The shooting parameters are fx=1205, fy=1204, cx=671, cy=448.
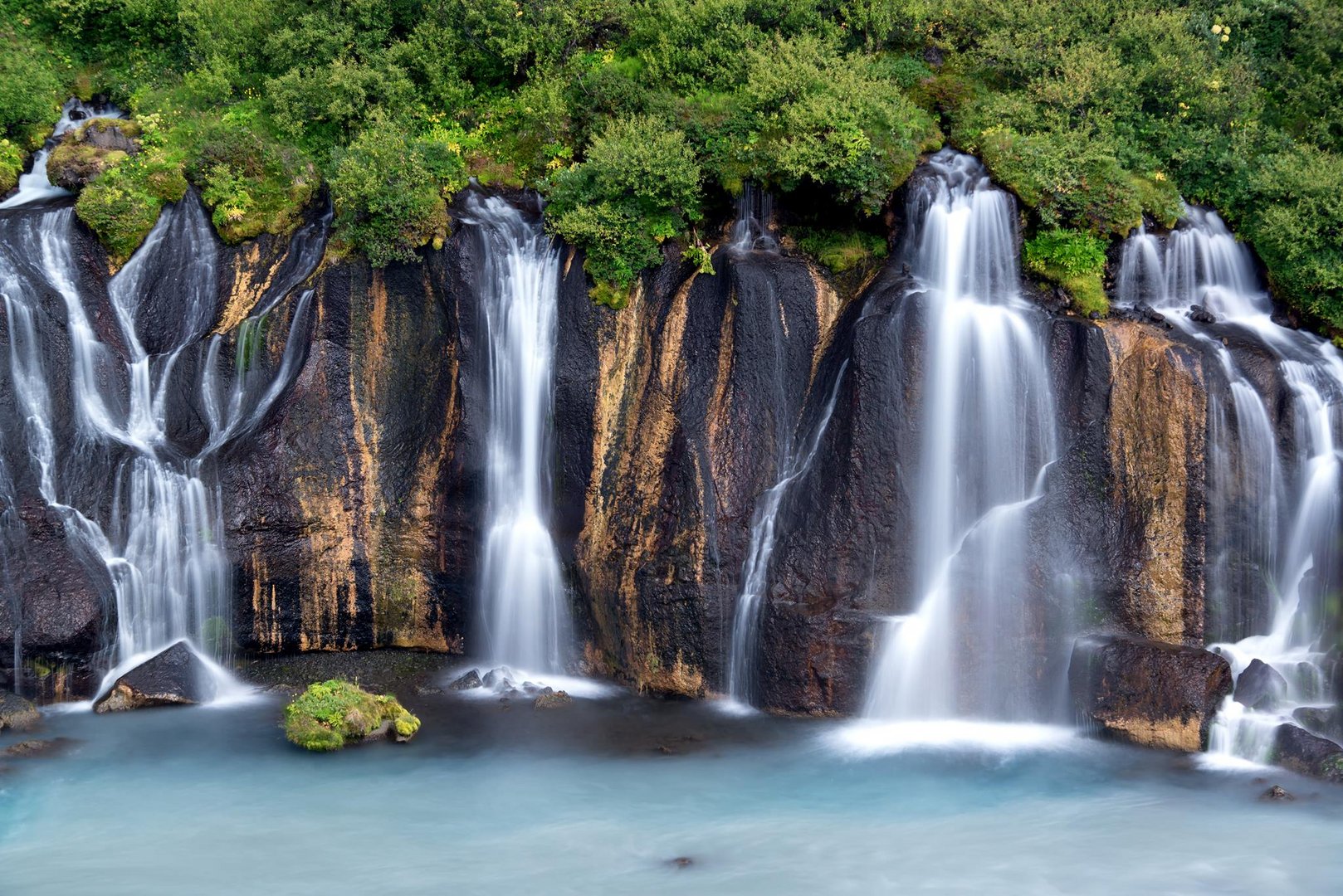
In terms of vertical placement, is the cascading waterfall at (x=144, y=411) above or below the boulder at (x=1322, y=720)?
above

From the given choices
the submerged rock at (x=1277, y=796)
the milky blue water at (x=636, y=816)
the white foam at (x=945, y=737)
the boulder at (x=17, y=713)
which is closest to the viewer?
the milky blue water at (x=636, y=816)

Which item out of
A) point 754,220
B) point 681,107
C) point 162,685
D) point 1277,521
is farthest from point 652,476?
point 1277,521

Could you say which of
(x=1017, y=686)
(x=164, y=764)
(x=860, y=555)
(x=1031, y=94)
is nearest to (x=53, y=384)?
(x=164, y=764)

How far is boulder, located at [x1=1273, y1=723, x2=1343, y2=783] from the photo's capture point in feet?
41.0

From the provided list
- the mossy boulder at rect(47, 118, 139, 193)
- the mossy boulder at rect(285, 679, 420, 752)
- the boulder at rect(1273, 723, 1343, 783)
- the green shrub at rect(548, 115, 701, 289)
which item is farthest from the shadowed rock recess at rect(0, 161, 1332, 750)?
the mossy boulder at rect(285, 679, 420, 752)

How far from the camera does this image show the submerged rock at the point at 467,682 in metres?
16.3

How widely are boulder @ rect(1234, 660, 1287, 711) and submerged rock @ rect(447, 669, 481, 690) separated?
9434 mm

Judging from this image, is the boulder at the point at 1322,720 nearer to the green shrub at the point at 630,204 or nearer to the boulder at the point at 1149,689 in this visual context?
the boulder at the point at 1149,689

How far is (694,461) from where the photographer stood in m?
15.7

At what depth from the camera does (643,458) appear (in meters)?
16.2

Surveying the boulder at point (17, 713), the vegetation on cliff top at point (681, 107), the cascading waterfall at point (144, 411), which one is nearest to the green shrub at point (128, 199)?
the vegetation on cliff top at point (681, 107)

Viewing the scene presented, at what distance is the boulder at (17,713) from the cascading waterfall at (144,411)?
45.0 inches

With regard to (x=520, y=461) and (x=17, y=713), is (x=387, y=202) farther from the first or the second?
Result: (x=17, y=713)

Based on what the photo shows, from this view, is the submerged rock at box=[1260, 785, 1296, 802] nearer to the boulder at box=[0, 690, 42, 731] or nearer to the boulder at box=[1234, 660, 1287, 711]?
the boulder at box=[1234, 660, 1287, 711]
